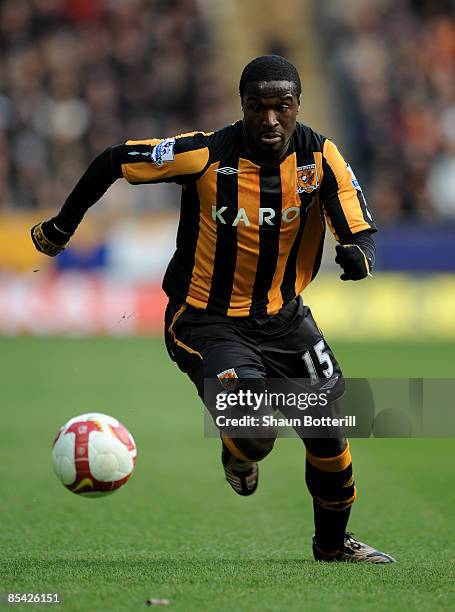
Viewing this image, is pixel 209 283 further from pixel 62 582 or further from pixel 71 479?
pixel 62 582

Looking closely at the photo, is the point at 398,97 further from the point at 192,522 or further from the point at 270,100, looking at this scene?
the point at 270,100

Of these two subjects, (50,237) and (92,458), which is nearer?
(92,458)

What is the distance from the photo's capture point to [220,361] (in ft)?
16.3

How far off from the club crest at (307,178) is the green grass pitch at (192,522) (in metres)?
1.63

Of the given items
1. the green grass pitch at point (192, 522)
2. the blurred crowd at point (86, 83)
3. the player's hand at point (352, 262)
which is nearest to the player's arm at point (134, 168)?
the player's hand at point (352, 262)

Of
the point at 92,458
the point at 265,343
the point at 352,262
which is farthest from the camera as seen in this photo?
the point at 265,343

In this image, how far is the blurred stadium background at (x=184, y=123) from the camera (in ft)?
51.4

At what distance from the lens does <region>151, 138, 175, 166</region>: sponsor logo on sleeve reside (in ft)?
16.7

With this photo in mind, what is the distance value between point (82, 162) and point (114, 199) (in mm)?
1200

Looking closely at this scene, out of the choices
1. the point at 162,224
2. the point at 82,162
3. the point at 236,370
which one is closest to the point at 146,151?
the point at 236,370

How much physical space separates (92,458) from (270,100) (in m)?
1.67

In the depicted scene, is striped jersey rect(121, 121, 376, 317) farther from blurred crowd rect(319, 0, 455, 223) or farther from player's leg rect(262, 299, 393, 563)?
blurred crowd rect(319, 0, 455, 223)

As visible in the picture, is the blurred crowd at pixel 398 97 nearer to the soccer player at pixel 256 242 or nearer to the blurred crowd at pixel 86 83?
the blurred crowd at pixel 86 83

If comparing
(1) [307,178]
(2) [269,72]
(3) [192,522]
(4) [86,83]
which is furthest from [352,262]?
(4) [86,83]
